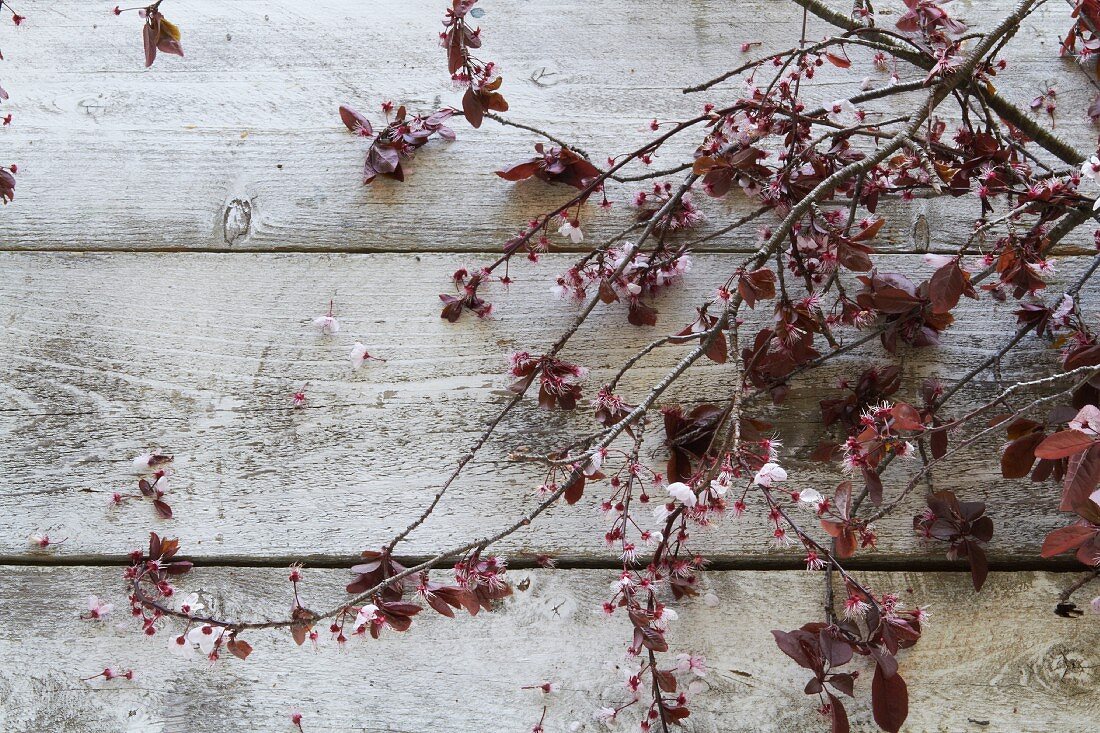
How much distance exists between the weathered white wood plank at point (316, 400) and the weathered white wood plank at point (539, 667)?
0.04 meters

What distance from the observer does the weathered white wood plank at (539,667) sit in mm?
780

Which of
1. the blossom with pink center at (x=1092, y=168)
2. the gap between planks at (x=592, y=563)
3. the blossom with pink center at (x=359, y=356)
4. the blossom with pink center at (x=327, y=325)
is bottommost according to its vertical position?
the gap between planks at (x=592, y=563)

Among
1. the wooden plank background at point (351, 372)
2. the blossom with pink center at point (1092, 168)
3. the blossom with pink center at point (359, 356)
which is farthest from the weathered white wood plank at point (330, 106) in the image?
the blossom with pink center at point (1092, 168)

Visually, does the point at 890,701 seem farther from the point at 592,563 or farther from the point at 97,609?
the point at 97,609

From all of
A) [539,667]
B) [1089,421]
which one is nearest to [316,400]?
[539,667]

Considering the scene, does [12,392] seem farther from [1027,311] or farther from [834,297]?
[1027,311]

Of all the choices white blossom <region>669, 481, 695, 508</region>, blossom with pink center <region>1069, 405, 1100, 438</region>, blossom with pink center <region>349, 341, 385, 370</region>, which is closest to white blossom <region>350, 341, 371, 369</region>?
blossom with pink center <region>349, 341, 385, 370</region>

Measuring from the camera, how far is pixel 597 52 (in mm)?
1009

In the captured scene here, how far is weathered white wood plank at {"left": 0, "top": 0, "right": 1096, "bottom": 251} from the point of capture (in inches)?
37.3

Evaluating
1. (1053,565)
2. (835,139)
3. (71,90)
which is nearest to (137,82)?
(71,90)

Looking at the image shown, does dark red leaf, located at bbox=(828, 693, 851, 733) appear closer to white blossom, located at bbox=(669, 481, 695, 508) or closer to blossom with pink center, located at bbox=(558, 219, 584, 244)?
white blossom, located at bbox=(669, 481, 695, 508)

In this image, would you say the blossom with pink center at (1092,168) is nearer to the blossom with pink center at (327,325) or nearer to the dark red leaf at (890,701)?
the dark red leaf at (890,701)

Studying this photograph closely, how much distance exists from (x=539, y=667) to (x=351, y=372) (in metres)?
0.35

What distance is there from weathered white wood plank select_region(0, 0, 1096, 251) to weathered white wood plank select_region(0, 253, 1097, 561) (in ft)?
0.16
